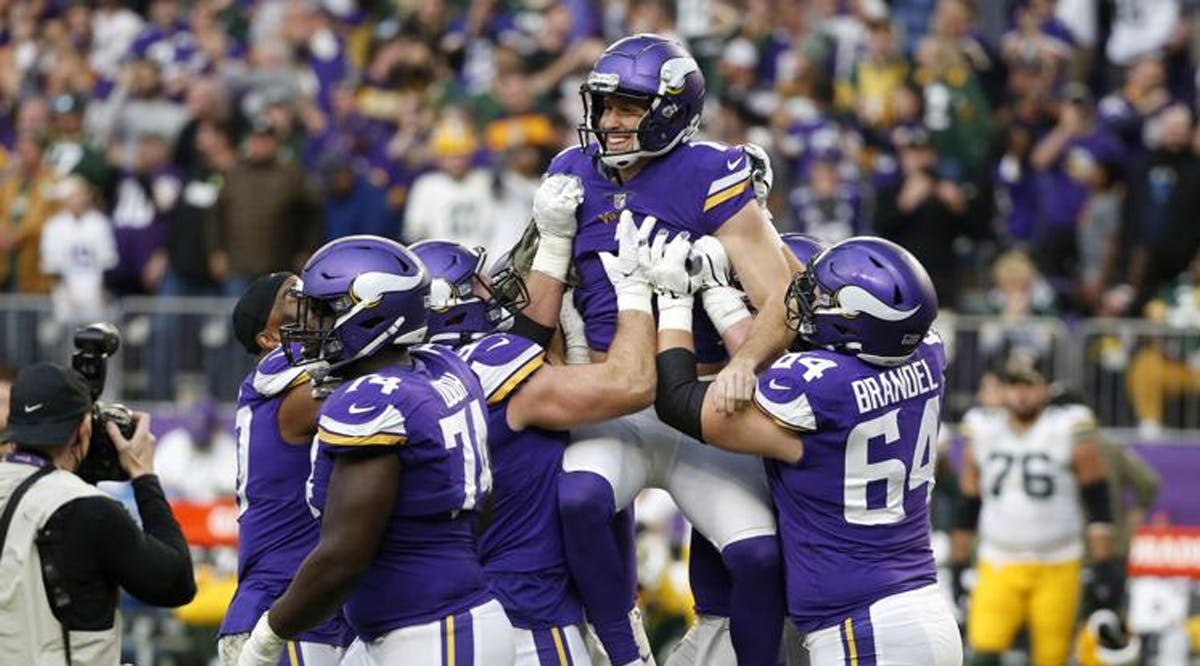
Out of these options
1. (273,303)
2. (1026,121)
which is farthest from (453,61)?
(273,303)

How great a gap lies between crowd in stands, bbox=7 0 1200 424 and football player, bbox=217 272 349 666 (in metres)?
7.75

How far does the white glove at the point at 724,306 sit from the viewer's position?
7375 millimetres

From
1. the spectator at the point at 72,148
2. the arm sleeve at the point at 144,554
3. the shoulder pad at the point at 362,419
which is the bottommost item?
the arm sleeve at the point at 144,554

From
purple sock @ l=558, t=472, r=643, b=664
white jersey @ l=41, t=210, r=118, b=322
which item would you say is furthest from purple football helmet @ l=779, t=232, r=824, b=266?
white jersey @ l=41, t=210, r=118, b=322

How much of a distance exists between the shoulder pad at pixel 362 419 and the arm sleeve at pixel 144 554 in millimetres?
958

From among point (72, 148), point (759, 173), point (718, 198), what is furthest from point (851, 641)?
point (72, 148)

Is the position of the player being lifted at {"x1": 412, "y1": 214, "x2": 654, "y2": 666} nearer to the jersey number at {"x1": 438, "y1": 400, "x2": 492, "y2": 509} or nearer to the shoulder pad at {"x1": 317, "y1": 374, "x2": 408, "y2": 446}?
the jersey number at {"x1": 438, "y1": 400, "x2": 492, "y2": 509}

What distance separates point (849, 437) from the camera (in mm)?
7074

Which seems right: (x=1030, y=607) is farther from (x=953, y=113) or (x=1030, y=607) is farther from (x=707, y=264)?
(x=707, y=264)

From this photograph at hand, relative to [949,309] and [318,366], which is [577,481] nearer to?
[318,366]

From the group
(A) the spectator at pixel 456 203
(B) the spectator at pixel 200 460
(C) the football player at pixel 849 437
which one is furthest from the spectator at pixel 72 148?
(C) the football player at pixel 849 437

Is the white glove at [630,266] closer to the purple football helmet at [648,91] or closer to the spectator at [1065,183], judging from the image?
the purple football helmet at [648,91]

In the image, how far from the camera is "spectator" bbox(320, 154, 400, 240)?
1600 cm

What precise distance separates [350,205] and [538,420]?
8897mm
